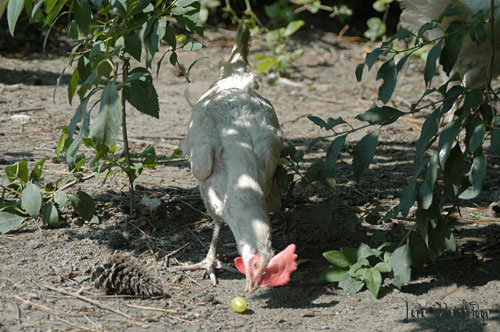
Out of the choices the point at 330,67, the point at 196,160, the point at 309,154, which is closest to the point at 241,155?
the point at 196,160

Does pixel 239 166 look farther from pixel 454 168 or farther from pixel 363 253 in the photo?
pixel 454 168

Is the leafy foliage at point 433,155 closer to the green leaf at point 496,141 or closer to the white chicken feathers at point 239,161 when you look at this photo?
the green leaf at point 496,141

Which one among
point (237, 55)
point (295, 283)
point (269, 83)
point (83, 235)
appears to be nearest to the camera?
point (295, 283)

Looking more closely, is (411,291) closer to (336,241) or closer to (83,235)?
(336,241)

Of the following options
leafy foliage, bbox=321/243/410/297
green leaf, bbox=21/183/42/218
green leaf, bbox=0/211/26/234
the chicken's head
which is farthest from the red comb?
green leaf, bbox=0/211/26/234

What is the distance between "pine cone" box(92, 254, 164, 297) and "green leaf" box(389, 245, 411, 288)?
1.19 m

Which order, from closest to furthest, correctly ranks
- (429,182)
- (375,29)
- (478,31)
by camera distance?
(478,31) < (429,182) < (375,29)

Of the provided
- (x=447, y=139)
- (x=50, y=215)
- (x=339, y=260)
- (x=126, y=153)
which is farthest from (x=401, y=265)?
(x=50, y=215)

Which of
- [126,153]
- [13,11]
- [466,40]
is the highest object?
[466,40]

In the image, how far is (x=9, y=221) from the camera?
3.12 meters

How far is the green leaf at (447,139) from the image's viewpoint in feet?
7.89

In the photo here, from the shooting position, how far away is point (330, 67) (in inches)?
303

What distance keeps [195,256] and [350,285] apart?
3.25 feet

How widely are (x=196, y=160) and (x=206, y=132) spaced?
7.3 inches
